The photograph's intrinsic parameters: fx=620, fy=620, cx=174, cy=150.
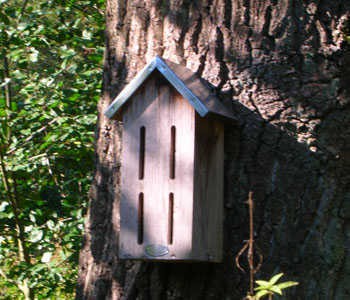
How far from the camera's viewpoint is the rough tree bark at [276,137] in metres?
2.19

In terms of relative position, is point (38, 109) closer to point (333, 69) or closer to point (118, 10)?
point (118, 10)

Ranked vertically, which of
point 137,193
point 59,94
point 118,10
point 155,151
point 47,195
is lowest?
point 47,195

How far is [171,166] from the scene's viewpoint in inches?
83.8

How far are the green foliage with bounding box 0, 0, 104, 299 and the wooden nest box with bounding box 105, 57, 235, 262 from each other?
6.26 ft

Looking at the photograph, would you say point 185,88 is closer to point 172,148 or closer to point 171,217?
point 172,148

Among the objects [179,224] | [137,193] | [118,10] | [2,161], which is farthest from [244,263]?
[2,161]

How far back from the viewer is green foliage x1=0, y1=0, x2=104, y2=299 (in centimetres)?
412

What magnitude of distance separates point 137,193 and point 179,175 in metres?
0.18

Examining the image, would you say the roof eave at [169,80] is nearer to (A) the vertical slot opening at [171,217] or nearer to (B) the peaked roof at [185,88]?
(B) the peaked roof at [185,88]

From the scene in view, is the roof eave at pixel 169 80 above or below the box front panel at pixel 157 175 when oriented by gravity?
above

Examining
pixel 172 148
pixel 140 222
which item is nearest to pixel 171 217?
pixel 140 222

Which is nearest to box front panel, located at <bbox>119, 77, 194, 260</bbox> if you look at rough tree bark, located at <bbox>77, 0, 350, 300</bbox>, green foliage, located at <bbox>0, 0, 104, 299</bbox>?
rough tree bark, located at <bbox>77, 0, 350, 300</bbox>

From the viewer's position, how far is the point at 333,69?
2283 mm

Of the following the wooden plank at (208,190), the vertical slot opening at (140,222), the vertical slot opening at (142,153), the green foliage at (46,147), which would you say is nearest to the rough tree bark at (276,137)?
the wooden plank at (208,190)
